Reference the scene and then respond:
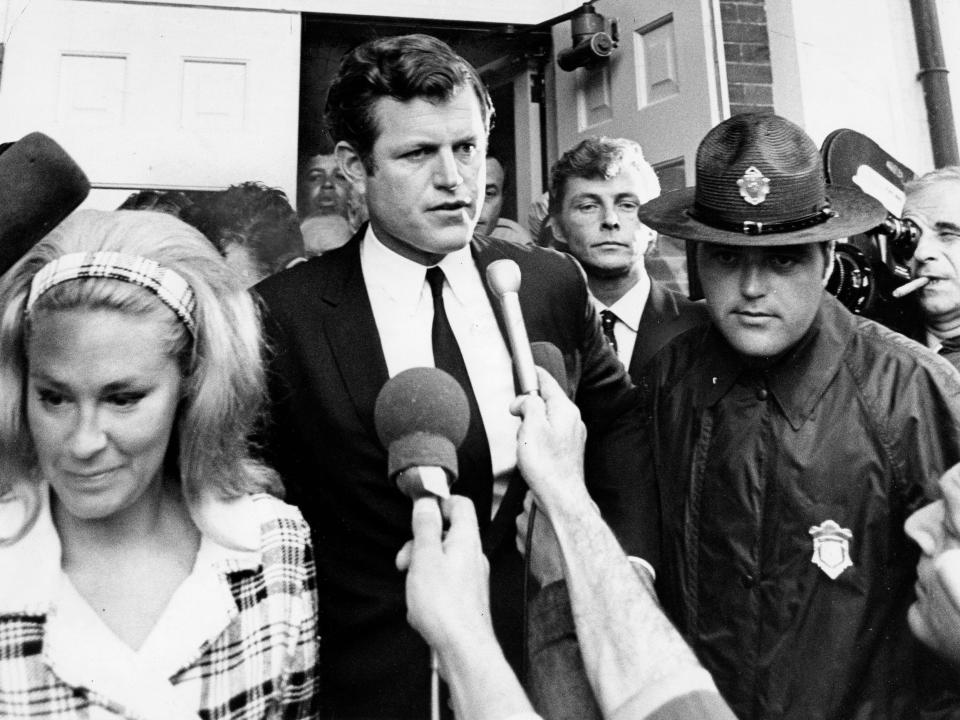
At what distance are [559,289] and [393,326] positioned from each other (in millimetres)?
402

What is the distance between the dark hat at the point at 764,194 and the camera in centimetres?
179

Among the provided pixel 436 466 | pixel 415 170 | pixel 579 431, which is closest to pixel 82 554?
pixel 436 466

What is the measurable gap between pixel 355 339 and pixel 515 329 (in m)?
0.67

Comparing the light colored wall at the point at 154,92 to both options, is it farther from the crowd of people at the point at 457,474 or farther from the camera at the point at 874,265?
the camera at the point at 874,265

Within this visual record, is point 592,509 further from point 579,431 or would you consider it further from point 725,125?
point 725,125

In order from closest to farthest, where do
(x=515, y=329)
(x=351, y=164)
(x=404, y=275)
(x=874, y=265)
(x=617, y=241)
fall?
(x=515, y=329)
(x=404, y=275)
(x=351, y=164)
(x=874, y=265)
(x=617, y=241)

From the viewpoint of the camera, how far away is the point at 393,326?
1885 mm

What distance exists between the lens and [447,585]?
3.34ft

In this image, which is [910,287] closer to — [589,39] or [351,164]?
[351,164]

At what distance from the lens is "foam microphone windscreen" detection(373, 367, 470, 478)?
3.77 feet

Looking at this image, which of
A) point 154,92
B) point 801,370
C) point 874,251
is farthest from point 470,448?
point 154,92

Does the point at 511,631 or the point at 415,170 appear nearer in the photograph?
the point at 511,631

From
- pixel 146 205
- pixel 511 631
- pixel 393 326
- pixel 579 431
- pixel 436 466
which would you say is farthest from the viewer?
pixel 146 205

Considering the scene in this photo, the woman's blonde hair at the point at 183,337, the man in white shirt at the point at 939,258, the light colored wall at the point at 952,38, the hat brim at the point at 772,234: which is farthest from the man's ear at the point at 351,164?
the light colored wall at the point at 952,38
